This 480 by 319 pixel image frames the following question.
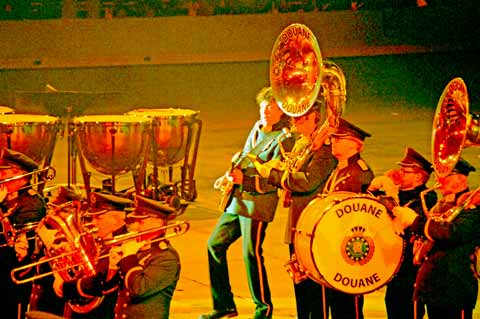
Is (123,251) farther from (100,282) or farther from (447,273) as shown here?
(447,273)

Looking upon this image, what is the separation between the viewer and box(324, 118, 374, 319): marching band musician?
7.79 m

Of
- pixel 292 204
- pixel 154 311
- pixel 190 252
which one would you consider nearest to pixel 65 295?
pixel 154 311

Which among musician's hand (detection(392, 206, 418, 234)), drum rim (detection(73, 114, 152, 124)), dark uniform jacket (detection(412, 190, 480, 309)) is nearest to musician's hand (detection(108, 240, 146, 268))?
musician's hand (detection(392, 206, 418, 234))

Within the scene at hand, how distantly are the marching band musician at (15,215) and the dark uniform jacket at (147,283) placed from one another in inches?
53.3

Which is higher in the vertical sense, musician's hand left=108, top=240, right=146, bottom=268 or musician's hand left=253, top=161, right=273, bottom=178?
musician's hand left=253, top=161, right=273, bottom=178

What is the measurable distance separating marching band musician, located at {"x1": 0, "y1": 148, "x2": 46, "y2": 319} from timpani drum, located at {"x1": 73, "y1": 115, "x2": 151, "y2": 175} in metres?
1.17

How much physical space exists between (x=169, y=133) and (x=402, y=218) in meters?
3.10

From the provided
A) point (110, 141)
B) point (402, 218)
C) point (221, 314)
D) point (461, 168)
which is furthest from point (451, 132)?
point (110, 141)

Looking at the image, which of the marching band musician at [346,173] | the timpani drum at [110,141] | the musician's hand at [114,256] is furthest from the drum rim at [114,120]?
the musician's hand at [114,256]

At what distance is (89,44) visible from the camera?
94.2 feet

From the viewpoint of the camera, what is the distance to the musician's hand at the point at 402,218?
7.03 m

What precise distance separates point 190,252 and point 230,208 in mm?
2752

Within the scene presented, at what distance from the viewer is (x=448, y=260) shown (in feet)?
23.2

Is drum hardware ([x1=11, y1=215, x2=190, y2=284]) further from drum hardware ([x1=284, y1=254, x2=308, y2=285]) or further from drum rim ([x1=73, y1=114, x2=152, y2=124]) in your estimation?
drum rim ([x1=73, y1=114, x2=152, y2=124])
